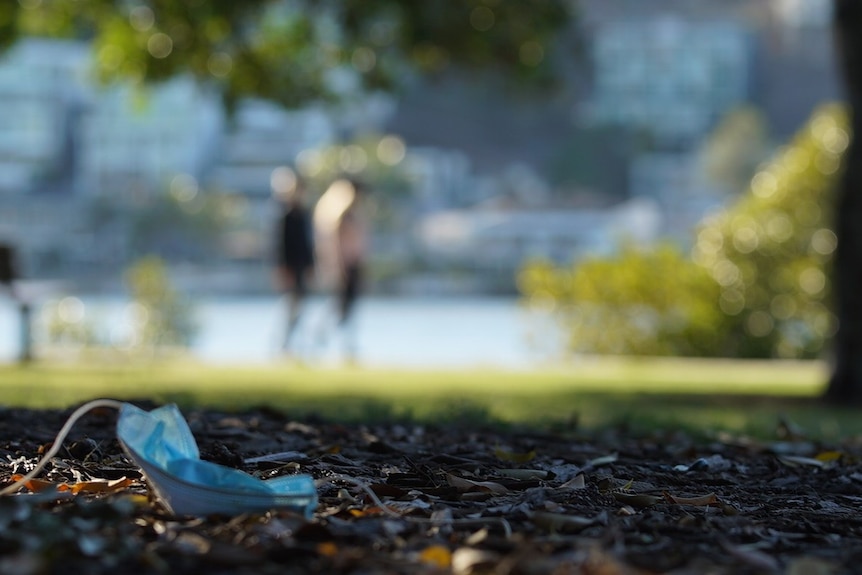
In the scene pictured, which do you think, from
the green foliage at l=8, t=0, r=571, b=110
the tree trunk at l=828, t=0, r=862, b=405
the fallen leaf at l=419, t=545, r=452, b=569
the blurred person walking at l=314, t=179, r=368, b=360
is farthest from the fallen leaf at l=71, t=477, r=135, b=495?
the blurred person walking at l=314, t=179, r=368, b=360

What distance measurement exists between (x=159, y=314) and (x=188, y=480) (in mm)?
17044

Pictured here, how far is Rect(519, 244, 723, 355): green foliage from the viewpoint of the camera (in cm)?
1816

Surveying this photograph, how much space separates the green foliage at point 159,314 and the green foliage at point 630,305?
183 inches

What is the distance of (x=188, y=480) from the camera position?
2.54m

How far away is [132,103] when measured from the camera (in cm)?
1173

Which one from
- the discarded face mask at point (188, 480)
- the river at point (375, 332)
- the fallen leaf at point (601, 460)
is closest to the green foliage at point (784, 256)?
the river at point (375, 332)

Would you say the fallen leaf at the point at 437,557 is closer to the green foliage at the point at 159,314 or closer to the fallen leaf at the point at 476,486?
the fallen leaf at the point at 476,486

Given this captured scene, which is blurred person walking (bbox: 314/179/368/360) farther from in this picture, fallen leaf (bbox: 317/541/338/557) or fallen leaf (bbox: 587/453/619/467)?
fallen leaf (bbox: 317/541/338/557)

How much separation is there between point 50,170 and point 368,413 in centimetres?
5844

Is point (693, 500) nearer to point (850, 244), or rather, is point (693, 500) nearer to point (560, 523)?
point (560, 523)

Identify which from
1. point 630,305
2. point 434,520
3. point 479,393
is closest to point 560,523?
point 434,520

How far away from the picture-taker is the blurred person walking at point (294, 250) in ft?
43.4

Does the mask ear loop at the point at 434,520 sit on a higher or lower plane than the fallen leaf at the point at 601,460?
higher

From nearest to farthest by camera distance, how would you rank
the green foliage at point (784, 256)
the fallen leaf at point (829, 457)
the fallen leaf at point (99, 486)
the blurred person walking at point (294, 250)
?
1. the fallen leaf at point (99, 486)
2. the fallen leaf at point (829, 457)
3. the blurred person walking at point (294, 250)
4. the green foliage at point (784, 256)
